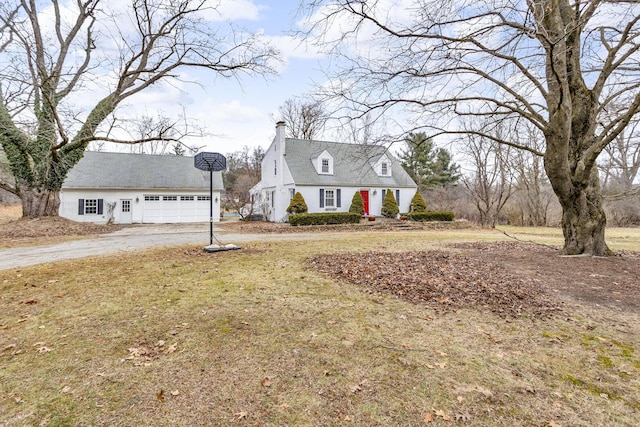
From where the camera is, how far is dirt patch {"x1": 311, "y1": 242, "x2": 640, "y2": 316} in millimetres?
4289

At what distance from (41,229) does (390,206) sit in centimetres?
1778

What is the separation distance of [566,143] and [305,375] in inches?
277

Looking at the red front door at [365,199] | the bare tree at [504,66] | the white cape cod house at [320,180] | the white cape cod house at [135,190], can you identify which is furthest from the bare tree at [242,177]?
the bare tree at [504,66]

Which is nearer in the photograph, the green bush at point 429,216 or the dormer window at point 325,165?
the green bush at point 429,216

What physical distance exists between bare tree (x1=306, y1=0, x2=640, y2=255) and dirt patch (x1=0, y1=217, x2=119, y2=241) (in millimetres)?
12594

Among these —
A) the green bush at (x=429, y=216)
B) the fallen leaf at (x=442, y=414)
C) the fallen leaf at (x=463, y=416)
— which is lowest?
the fallen leaf at (x=463, y=416)

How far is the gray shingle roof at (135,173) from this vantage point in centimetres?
1936

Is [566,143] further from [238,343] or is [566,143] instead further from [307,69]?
[238,343]

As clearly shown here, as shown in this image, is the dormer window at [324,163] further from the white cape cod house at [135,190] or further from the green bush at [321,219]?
the white cape cod house at [135,190]

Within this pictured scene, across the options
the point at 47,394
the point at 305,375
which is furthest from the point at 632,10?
the point at 47,394

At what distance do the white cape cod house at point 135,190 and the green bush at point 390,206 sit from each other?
11209 millimetres

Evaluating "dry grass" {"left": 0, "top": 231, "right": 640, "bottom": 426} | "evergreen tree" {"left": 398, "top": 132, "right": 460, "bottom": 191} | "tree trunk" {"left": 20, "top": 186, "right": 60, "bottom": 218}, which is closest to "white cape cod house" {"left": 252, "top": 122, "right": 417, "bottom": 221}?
"tree trunk" {"left": 20, "top": 186, "right": 60, "bottom": 218}

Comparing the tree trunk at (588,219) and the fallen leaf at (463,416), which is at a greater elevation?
the tree trunk at (588,219)

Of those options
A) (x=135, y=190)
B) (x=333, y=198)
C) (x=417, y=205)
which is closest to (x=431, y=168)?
(x=417, y=205)
